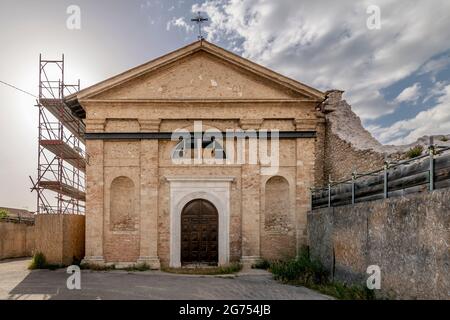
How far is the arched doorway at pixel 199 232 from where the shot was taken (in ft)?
43.3

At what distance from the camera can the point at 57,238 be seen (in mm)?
12898

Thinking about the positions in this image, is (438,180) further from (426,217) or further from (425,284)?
(425,284)

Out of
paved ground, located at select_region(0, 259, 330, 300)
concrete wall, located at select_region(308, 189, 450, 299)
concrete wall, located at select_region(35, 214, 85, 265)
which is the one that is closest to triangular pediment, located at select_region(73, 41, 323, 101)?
concrete wall, located at select_region(35, 214, 85, 265)

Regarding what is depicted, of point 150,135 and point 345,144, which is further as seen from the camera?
point 150,135

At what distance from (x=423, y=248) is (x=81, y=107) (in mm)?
13040

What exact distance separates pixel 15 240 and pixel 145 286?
41.2 feet

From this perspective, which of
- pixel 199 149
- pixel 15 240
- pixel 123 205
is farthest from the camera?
pixel 15 240

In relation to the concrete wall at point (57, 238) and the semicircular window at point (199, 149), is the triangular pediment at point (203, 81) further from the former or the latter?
the concrete wall at point (57, 238)

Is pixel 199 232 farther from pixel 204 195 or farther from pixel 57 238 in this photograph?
pixel 57 238

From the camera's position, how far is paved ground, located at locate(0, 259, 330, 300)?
856cm

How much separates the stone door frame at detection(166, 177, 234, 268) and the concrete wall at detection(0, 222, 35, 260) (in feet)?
32.4

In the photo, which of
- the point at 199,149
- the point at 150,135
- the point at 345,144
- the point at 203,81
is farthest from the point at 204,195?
the point at 345,144

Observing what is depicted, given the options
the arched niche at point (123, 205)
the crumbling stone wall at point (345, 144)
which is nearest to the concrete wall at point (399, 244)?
the crumbling stone wall at point (345, 144)
